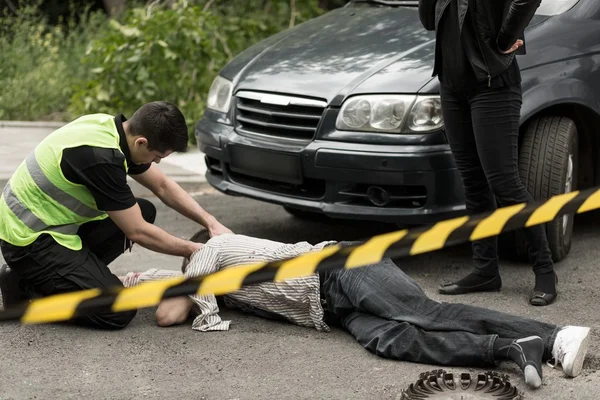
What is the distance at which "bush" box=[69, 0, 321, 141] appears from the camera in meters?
9.23

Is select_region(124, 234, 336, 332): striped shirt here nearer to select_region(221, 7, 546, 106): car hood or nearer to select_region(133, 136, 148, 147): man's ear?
select_region(133, 136, 148, 147): man's ear

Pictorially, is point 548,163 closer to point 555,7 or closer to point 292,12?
point 555,7

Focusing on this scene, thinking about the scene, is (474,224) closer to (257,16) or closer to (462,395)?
(462,395)

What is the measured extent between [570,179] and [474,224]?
7.83ft

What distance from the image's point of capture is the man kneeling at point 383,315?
4371mm

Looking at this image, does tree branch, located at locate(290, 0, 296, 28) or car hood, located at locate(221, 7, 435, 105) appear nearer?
car hood, located at locate(221, 7, 435, 105)

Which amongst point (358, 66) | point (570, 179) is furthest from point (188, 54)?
point (570, 179)

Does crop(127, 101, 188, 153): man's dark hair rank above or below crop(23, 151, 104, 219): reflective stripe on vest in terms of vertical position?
above

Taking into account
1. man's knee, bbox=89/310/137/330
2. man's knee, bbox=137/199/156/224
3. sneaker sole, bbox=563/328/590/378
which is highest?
man's knee, bbox=137/199/156/224

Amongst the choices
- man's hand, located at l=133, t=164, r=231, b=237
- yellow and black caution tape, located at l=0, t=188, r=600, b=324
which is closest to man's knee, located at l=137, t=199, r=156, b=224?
man's hand, located at l=133, t=164, r=231, b=237

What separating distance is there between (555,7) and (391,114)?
118 centimetres

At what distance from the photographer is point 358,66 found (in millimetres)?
5898

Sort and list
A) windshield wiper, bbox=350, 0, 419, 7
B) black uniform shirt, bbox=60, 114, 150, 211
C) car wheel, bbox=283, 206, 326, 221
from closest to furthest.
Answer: black uniform shirt, bbox=60, 114, 150, 211, windshield wiper, bbox=350, 0, 419, 7, car wheel, bbox=283, 206, 326, 221

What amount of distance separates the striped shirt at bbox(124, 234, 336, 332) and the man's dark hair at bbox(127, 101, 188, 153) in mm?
518
